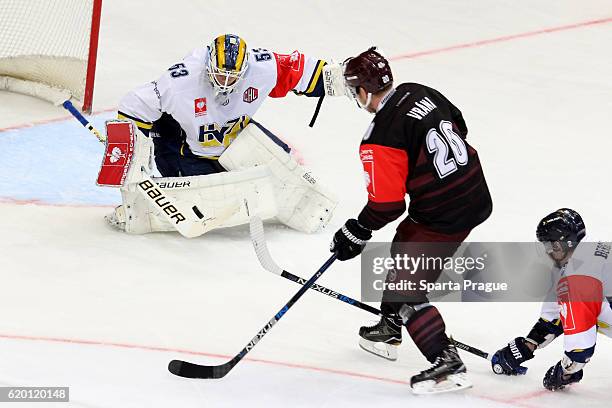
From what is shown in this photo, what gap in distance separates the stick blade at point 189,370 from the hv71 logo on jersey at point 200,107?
1.35 metres

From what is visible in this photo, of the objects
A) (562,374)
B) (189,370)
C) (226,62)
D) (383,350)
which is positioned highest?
(226,62)

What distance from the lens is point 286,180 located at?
4.71m

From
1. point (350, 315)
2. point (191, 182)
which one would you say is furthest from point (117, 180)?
point (350, 315)

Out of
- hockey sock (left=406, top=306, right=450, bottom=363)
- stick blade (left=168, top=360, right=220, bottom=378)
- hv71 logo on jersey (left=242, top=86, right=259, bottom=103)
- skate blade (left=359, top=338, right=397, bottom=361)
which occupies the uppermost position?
hv71 logo on jersey (left=242, top=86, right=259, bottom=103)

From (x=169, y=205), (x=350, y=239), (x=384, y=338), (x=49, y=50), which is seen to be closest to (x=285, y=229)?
(x=169, y=205)

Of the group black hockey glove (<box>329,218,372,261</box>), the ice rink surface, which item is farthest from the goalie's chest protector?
black hockey glove (<box>329,218,372,261</box>)

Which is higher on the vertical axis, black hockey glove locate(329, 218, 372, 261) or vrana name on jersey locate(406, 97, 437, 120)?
vrana name on jersey locate(406, 97, 437, 120)

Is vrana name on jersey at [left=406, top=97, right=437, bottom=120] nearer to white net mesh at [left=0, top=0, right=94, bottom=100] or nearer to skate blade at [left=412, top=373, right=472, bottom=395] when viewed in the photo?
skate blade at [left=412, top=373, right=472, bottom=395]

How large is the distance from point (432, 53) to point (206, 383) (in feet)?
12.4

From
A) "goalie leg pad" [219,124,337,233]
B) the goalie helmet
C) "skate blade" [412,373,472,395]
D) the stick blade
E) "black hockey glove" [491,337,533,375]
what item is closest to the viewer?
"skate blade" [412,373,472,395]

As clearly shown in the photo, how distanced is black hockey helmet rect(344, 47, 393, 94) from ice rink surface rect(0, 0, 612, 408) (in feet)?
2.87

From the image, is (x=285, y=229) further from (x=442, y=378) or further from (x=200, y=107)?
(x=442, y=378)

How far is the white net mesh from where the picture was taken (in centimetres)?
594

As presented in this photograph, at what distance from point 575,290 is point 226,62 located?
65.5 inches
